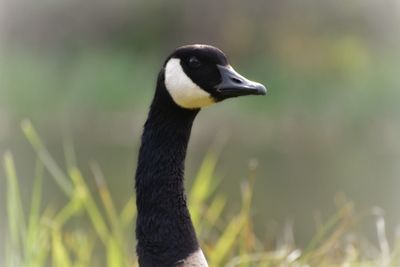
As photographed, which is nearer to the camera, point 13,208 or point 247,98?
point 13,208

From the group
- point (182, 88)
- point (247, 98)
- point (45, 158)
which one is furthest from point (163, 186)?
point (247, 98)

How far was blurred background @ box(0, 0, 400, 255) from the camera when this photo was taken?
1050cm

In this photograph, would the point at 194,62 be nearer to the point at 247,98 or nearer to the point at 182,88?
the point at 182,88

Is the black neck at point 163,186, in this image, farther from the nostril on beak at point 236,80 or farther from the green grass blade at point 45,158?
the green grass blade at point 45,158

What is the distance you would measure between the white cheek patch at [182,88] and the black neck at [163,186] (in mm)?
36

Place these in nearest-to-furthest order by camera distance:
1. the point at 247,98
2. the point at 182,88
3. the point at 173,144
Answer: the point at 182,88
the point at 173,144
the point at 247,98

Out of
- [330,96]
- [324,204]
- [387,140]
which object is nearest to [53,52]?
[330,96]

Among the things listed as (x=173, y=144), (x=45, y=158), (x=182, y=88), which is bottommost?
(x=45, y=158)

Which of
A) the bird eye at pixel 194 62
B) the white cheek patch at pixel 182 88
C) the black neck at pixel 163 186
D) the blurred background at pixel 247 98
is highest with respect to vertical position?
the bird eye at pixel 194 62

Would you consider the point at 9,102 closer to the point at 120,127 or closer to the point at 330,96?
the point at 120,127

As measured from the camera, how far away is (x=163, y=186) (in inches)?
128

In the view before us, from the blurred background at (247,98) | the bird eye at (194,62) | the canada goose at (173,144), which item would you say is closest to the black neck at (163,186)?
the canada goose at (173,144)

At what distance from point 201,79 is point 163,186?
1.20 feet

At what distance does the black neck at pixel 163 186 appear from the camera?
3170mm
